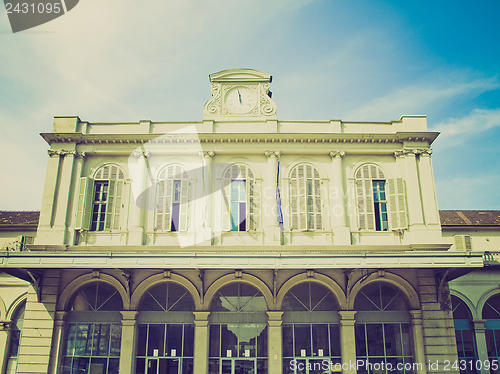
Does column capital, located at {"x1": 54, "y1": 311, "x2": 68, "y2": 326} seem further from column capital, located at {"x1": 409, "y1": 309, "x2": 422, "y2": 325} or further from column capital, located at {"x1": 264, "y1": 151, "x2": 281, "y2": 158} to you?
column capital, located at {"x1": 409, "y1": 309, "x2": 422, "y2": 325}

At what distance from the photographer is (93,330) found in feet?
55.5

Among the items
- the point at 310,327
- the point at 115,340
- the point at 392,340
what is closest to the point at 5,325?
the point at 115,340

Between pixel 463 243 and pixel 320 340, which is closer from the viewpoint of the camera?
pixel 320 340

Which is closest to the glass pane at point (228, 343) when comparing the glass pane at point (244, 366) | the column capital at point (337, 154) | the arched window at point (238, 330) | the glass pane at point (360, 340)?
the arched window at point (238, 330)

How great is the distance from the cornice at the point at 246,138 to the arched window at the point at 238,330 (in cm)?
607

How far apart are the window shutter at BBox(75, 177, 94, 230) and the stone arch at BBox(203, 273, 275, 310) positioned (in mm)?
5726

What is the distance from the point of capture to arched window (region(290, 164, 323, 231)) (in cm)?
1772

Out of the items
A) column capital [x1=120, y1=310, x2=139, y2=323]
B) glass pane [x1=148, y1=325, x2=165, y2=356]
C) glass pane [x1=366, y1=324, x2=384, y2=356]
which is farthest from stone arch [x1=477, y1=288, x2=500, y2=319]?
column capital [x1=120, y1=310, x2=139, y2=323]

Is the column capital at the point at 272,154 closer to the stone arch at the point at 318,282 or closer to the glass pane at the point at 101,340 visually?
the stone arch at the point at 318,282

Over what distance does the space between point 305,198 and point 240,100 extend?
5.42 metres

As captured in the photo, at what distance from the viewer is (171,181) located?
18.4 meters

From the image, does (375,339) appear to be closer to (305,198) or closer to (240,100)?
(305,198)

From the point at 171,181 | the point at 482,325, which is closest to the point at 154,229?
the point at 171,181

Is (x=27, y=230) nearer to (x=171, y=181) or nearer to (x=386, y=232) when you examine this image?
(x=171, y=181)
